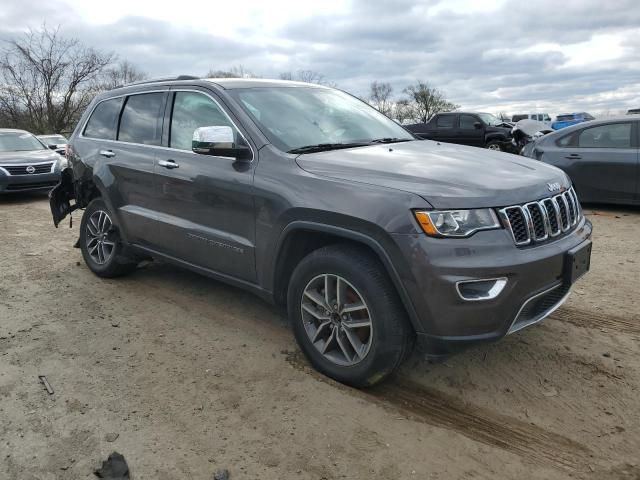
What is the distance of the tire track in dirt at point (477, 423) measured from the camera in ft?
8.39

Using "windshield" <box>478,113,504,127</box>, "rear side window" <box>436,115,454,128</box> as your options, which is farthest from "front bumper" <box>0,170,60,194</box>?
"windshield" <box>478,113,504,127</box>

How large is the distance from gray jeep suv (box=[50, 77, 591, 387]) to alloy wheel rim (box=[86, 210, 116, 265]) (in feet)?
1.80

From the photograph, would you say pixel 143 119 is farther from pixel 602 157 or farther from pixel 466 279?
pixel 602 157

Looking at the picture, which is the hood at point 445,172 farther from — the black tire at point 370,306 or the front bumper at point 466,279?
the black tire at point 370,306

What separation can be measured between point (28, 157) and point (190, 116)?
9.25m

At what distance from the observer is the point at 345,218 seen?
2.91 metres

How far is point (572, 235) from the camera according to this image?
123 inches

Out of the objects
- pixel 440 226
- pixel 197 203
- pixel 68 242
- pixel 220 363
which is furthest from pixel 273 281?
pixel 68 242

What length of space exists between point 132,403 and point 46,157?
10533mm

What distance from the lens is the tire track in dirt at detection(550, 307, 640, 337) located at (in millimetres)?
3900

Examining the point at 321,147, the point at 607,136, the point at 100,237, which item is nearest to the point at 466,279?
the point at 321,147

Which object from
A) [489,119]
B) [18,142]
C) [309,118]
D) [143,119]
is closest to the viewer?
[309,118]

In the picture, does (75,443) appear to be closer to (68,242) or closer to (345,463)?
(345,463)

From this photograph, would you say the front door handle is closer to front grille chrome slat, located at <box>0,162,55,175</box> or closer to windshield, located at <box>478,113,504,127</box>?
front grille chrome slat, located at <box>0,162,55,175</box>
